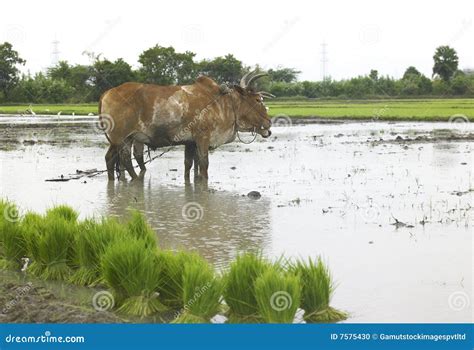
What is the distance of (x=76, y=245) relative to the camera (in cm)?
698

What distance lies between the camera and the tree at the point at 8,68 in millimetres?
67000

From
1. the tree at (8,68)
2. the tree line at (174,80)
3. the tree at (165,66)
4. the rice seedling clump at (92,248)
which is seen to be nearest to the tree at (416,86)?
the tree line at (174,80)

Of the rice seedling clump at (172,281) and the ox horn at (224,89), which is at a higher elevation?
the ox horn at (224,89)

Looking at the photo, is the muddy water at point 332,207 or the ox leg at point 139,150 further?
the ox leg at point 139,150

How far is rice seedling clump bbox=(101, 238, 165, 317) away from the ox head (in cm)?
772

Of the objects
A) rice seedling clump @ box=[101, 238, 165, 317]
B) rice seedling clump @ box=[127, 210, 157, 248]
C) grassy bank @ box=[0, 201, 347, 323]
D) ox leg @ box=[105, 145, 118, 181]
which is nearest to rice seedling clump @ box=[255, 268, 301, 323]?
grassy bank @ box=[0, 201, 347, 323]

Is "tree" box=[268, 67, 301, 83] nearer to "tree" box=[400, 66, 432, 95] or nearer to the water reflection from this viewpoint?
"tree" box=[400, 66, 432, 95]

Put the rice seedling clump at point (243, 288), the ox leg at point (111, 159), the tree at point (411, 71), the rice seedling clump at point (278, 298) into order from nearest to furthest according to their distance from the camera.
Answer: the rice seedling clump at point (278, 298) < the rice seedling clump at point (243, 288) < the ox leg at point (111, 159) < the tree at point (411, 71)

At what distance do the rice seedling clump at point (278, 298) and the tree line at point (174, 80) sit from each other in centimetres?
5028

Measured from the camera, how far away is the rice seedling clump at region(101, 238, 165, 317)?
233 inches

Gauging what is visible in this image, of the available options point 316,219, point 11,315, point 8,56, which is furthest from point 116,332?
point 8,56

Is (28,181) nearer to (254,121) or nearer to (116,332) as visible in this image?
(254,121)

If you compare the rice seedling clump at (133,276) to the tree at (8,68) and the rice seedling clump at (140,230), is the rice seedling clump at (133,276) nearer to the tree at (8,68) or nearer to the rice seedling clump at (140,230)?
the rice seedling clump at (140,230)

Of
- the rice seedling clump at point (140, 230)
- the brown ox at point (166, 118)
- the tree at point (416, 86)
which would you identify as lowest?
the rice seedling clump at point (140, 230)
